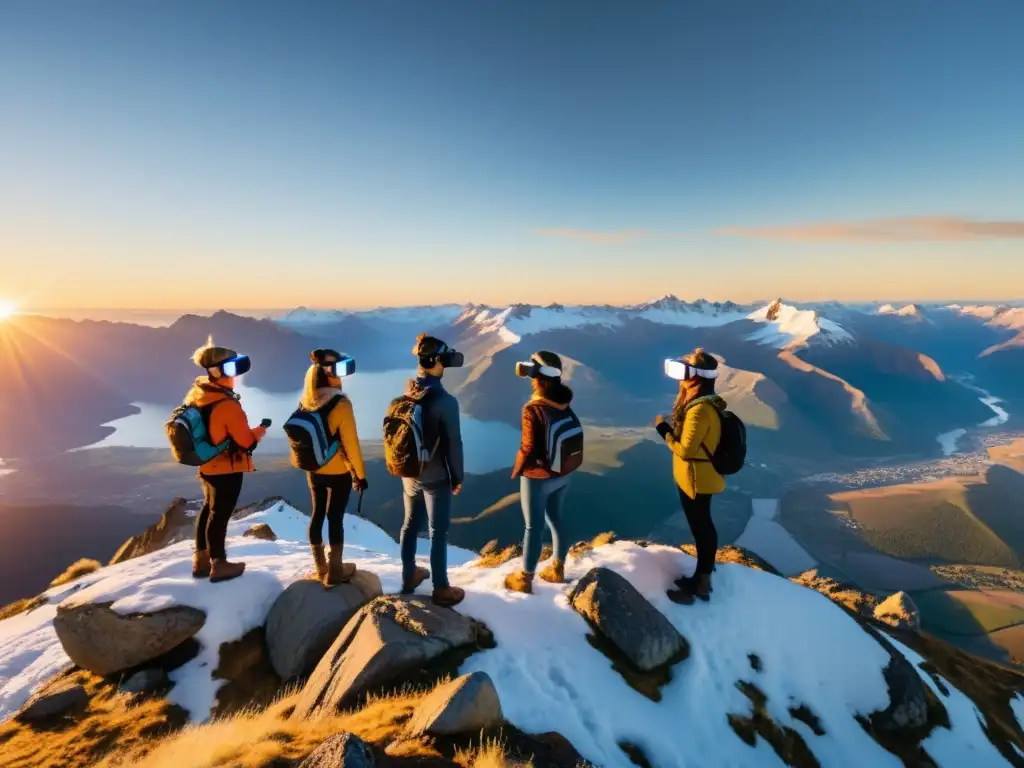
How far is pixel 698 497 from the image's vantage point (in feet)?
28.5

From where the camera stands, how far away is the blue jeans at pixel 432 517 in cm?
766

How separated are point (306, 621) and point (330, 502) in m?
2.05

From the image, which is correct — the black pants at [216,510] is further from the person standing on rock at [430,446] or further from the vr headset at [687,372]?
the vr headset at [687,372]

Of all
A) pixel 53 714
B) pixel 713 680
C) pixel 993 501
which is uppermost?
pixel 53 714

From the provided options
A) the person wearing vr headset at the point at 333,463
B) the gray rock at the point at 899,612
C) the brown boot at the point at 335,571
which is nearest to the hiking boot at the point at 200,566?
the person wearing vr headset at the point at 333,463

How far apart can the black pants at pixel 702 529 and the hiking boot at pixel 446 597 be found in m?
4.57

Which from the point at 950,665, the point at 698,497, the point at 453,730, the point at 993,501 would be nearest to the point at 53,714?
the point at 453,730

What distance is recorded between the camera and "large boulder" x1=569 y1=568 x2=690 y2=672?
25.3 feet

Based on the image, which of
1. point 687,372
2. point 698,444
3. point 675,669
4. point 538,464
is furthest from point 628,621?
point 687,372

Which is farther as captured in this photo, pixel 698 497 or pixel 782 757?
pixel 698 497

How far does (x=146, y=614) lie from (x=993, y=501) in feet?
888

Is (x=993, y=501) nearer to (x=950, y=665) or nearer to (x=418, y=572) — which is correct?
(x=950, y=665)

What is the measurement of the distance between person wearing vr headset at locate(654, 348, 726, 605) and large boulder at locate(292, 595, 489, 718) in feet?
15.2

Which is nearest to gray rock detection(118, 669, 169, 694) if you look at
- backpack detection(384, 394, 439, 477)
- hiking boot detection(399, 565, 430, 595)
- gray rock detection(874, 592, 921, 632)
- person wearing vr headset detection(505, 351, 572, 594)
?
hiking boot detection(399, 565, 430, 595)
